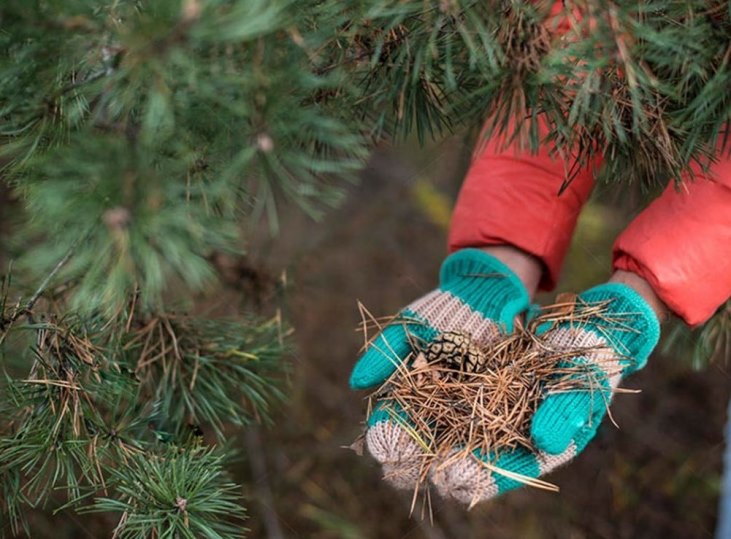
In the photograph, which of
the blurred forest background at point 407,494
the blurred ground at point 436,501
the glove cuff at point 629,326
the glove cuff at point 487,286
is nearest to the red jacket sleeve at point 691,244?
Answer: the glove cuff at point 629,326

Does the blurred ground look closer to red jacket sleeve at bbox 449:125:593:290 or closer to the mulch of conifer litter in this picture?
red jacket sleeve at bbox 449:125:593:290

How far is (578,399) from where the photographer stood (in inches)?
32.2

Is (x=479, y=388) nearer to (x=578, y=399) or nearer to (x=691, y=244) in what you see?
(x=578, y=399)

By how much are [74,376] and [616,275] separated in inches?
24.7

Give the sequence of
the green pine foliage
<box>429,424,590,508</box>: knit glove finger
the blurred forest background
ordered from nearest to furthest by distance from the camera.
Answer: the green pine foliage
<box>429,424,590,508</box>: knit glove finger
the blurred forest background

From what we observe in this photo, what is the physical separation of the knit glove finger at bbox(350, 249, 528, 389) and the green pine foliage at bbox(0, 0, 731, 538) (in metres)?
0.18

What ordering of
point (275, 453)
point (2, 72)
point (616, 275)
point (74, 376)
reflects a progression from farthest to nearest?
point (275, 453) → point (616, 275) → point (74, 376) → point (2, 72)

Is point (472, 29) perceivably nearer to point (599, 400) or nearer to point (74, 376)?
point (599, 400)

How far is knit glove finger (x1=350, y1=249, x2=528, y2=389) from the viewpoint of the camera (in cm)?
88

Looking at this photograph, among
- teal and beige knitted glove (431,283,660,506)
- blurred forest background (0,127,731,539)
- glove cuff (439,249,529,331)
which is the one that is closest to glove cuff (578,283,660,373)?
teal and beige knitted glove (431,283,660,506)

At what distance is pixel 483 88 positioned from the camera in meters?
0.70

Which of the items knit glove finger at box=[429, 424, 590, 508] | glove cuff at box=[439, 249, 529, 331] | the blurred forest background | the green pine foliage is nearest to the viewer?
the green pine foliage

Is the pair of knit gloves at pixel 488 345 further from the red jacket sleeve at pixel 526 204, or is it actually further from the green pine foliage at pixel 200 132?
the green pine foliage at pixel 200 132

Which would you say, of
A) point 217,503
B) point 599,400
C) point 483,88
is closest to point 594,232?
point 599,400
